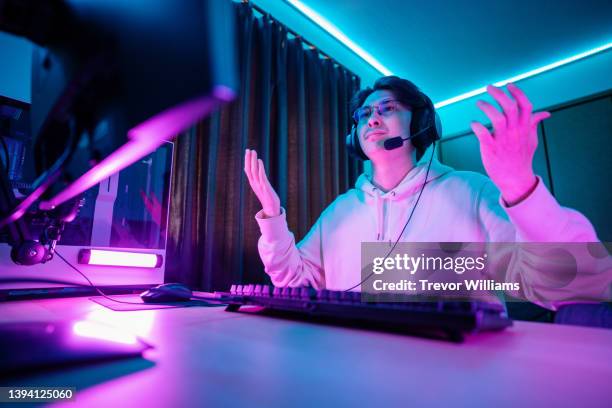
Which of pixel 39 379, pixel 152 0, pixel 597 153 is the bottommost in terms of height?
pixel 39 379

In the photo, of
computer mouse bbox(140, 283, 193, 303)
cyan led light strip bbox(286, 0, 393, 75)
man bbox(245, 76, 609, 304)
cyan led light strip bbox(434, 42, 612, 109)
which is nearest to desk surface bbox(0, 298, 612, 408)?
computer mouse bbox(140, 283, 193, 303)

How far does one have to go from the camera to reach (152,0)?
0.27 m

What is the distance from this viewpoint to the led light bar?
36.4 inches

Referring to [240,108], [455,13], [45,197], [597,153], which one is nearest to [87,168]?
[45,197]

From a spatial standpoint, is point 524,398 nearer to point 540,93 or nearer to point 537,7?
point 537,7

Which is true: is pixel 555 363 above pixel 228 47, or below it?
below

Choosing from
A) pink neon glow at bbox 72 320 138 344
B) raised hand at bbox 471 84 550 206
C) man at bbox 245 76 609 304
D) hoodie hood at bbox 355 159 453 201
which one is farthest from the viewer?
hoodie hood at bbox 355 159 453 201

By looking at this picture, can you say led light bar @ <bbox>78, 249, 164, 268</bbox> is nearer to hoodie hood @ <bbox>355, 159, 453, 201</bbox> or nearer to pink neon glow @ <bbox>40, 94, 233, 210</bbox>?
pink neon glow @ <bbox>40, 94, 233, 210</bbox>

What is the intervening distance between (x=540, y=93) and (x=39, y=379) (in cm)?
356

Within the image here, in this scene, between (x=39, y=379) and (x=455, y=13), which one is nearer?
(x=39, y=379)

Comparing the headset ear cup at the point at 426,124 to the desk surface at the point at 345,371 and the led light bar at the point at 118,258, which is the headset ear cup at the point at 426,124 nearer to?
the desk surface at the point at 345,371

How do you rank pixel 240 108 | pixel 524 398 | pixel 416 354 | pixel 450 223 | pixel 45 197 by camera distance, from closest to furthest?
pixel 524 398 → pixel 416 354 → pixel 45 197 → pixel 450 223 → pixel 240 108

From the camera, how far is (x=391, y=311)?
0.40 meters

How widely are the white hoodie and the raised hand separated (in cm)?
35
